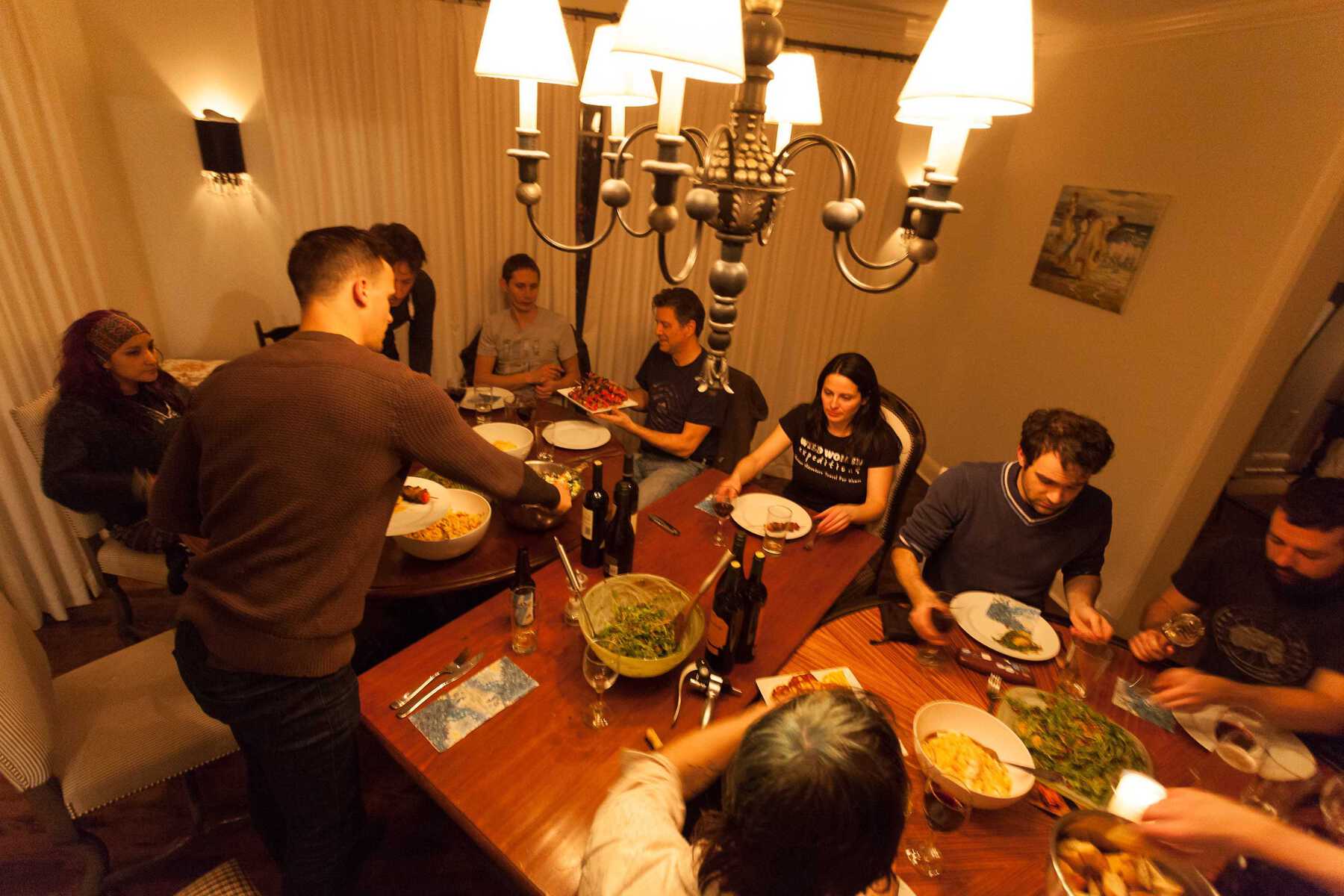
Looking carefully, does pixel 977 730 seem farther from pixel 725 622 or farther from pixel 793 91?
pixel 793 91

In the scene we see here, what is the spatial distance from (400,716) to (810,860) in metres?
1.00

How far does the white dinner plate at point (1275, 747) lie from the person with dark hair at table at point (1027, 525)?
0.31 metres

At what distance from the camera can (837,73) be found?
3936mm

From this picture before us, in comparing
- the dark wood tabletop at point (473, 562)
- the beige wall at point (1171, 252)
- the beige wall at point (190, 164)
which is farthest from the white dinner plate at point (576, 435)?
the beige wall at point (1171, 252)

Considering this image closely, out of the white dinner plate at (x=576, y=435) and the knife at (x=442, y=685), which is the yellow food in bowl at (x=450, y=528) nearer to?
the knife at (x=442, y=685)

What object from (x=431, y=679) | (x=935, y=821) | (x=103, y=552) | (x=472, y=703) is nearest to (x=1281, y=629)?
(x=935, y=821)

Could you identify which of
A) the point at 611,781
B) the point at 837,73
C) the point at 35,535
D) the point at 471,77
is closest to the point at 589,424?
the point at 611,781

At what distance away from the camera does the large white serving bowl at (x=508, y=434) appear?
2555 mm

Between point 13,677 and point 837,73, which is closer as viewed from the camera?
point 13,677

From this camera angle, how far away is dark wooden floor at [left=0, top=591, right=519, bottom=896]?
1938 mm

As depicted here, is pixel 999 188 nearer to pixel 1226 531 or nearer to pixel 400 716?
pixel 1226 531

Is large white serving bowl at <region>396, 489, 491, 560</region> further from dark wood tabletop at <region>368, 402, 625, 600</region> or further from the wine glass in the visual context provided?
the wine glass

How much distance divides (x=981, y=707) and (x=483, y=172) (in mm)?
3619

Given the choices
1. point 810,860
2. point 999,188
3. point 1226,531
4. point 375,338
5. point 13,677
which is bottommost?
point 1226,531
